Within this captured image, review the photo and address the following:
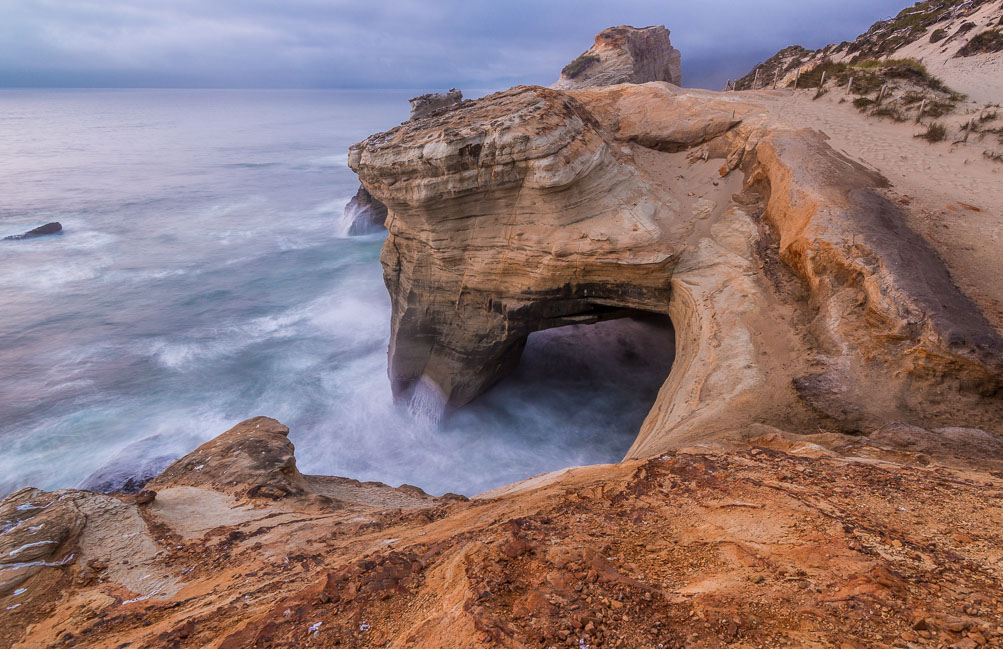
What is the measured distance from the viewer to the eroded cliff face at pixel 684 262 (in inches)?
220

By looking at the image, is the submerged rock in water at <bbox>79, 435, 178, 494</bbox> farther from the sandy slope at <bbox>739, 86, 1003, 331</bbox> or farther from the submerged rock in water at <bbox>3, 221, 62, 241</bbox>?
the submerged rock in water at <bbox>3, 221, 62, 241</bbox>

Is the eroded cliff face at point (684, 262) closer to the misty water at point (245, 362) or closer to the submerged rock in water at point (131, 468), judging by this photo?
the misty water at point (245, 362)

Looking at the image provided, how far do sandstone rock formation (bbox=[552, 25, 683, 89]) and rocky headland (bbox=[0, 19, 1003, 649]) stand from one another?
18.3 meters

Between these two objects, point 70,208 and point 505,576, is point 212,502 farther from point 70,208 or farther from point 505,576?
point 70,208

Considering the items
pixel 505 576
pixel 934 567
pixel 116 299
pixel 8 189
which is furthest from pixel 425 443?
pixel 8 189

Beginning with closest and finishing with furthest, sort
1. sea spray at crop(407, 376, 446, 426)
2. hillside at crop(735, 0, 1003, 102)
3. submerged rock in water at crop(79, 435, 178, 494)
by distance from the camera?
submerged rock in water at crop(79, 435, 178, 494)
sea spray at crop(407, 376, 446, 426)
hillside at crop(735, 0, 1003, 102)

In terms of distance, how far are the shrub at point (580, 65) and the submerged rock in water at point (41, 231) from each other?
29745 millimetres

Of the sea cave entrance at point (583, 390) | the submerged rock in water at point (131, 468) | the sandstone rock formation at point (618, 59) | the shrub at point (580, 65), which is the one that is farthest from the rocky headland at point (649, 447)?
the shrub at point (580, 65)

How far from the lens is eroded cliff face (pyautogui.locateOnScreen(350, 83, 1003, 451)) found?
5.58 m

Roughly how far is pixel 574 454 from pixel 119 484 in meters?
10.0

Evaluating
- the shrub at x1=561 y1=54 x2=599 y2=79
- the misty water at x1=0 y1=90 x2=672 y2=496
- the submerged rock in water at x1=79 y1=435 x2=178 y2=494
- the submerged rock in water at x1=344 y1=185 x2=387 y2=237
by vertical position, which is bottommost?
the submerged rock in water at x1=79 y1=435 x2=178 y2=494

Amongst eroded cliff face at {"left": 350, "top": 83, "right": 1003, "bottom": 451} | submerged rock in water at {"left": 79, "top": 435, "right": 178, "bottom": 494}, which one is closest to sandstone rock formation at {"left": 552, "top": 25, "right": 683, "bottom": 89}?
eroded cliff face at {"left": 350, "top": 83, "right": 1003, "bottom": 451}

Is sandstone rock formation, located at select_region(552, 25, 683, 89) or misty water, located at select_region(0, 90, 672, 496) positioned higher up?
sandstone rock formation, located at select_region(552, 25, 683, 89)

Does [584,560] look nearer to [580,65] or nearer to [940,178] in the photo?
[940,178]
